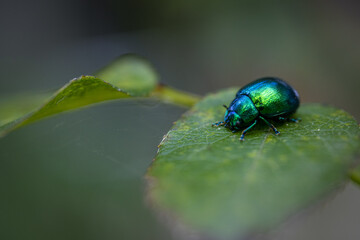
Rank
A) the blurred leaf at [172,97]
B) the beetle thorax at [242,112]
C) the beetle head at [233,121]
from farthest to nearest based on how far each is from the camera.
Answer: the blurred leaf at [172,97] < the beetle thorax at [242,112] < the beetle head at [233,121]

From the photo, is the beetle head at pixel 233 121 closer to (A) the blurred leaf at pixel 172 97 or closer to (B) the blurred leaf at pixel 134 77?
(A) the blurred leaf at pixel 172 97

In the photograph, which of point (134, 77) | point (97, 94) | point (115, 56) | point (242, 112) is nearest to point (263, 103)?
point (242, 112)

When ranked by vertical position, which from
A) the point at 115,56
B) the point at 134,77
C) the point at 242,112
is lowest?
the point at 115,56

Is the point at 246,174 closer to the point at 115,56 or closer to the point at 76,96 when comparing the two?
the point at 76,96

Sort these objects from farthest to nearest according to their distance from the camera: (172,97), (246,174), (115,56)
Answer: (115,56) → (172,97) → (246,174)

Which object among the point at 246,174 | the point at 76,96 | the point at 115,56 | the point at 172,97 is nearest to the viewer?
the point at 246,174

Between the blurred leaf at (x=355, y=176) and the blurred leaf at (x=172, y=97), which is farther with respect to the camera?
the blurred leaf at (x=172, y=97)

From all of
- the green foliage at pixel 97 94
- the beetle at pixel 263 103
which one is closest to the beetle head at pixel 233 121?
the beetle at pixel 263 103
